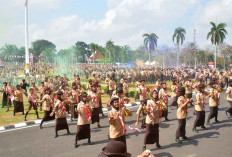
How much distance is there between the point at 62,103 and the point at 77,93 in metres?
3.21

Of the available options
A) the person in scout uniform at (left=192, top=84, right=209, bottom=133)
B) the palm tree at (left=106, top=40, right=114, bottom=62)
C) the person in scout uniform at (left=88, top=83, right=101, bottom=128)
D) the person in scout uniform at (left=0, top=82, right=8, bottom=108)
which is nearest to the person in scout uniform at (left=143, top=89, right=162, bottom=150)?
the person in scout uniform at (left=192, top=84, right=209, bottom=133)

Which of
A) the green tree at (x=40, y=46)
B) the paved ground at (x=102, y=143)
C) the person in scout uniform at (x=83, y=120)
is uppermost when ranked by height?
the green tree at (x=40, y=46)

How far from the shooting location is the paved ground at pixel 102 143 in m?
6.98

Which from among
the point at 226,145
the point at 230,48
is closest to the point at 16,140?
the point at 226,145

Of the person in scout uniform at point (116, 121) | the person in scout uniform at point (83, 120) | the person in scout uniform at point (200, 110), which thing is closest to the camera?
the person in scout uniform at point (116, 121)

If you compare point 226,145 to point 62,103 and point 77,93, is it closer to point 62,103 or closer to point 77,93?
point 62,103

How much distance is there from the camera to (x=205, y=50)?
247 feet

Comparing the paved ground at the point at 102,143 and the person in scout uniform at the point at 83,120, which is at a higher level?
the person in scout uniform at the point at 83,120

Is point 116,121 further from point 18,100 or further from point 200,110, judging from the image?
point 18,100

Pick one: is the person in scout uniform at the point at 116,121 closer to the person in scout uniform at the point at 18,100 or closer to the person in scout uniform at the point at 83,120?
the person in scout uniform at the point at 83,120

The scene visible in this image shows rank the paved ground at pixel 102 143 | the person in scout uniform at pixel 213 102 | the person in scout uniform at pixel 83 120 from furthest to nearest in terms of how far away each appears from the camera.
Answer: the person in scout uniform at pixel 213 102 → the person in scout uniform at pixel 83 120 → the paved ground at pixel 102 143

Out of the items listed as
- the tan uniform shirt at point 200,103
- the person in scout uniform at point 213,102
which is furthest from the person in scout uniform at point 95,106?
the person in scout uniform at point 213,102

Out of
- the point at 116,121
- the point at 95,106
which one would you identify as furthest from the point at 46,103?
the point at 116,121

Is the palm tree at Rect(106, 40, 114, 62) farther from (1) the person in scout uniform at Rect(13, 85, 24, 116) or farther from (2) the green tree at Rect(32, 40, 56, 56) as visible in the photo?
A: (1) the person in scout uniform at Rect(13, 85, 24, 116)
